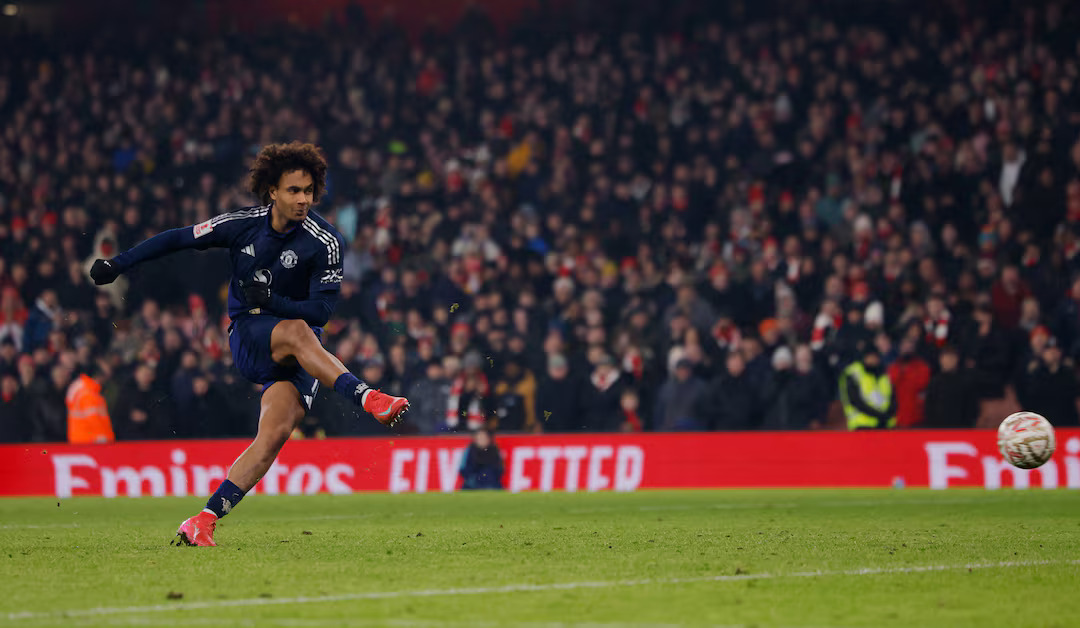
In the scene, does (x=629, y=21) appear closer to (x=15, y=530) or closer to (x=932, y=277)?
(x=932, y=277)

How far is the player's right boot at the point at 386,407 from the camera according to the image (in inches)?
317

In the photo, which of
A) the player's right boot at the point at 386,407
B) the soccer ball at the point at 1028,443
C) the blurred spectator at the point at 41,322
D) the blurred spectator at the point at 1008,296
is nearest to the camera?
the player's right boot at the point at 386,407

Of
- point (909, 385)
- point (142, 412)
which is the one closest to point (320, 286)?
point (909, 385)

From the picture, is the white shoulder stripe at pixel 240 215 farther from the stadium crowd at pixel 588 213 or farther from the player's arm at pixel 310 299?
the stadium crowd at pixel 588 213

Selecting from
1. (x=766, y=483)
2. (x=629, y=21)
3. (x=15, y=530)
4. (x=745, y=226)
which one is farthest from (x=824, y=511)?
(x=629, y=21)

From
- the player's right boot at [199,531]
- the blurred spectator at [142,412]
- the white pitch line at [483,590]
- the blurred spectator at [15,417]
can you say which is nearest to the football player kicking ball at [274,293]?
the player's right boot at [199,531]

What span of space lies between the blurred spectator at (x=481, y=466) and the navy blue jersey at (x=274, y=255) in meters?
8.45

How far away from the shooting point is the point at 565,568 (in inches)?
290

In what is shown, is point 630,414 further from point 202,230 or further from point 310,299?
point 202,230

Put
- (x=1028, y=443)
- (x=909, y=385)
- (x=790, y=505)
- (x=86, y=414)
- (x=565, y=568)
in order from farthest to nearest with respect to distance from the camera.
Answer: (x=86, y=414), (x=909, y=385), (x=790, y=505), (x=1028, y=443), (x=565, y=568)

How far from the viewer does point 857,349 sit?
57.1 feet

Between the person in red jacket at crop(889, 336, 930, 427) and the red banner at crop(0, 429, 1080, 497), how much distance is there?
40 centimetres

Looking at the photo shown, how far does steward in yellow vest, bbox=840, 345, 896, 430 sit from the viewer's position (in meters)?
16.9

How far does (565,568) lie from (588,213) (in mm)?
14408
